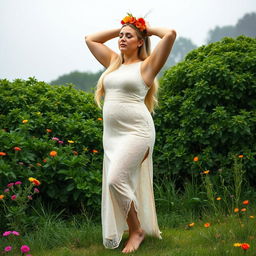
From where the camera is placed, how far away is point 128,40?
3975mm

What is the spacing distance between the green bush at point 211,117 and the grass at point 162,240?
106 centimetres

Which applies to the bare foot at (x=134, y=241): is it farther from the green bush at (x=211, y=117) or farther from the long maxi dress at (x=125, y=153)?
the green bush at (x=211, y=117)

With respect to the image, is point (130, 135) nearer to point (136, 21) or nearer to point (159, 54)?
point (159, 54)

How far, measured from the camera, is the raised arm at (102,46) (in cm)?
422

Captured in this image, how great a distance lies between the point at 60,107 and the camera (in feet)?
18.3

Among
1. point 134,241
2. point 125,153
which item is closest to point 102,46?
point 125,153

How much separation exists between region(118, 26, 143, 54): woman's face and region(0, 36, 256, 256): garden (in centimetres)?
136

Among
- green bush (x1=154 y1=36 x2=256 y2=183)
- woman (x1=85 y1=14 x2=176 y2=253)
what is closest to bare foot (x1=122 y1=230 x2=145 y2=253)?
woman (x1=85 y1=14 x2=176 y2=253)

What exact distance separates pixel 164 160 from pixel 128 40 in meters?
2.02

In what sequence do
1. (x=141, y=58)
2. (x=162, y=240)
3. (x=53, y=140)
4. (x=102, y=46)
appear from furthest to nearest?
(x=53, y=140)
(x=102, y=46)
(x=141, y=58)
(x=162, y=240)

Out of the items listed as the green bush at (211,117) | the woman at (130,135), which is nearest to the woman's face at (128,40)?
the woman at (130,135)

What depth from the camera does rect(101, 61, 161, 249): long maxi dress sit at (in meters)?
3.66

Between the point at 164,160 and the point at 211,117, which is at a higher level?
the point at 211,117

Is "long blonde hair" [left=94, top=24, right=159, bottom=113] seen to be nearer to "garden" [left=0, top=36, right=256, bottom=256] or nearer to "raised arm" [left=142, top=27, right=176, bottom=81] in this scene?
"raised arm" [left=142, top=27, right=176, bottom=81]
